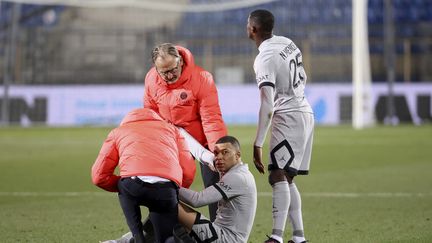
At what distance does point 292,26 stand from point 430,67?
509cm

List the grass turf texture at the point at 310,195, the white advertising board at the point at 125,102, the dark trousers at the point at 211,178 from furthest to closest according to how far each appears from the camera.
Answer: the white advertising board at the point at 125,102
the grass turf texture at the point at 310,195
the dark trousers at the point at 211,178

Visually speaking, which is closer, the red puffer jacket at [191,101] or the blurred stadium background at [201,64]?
the red puffer jacket at [191,101]

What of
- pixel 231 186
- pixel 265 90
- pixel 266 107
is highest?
pixel 265 90

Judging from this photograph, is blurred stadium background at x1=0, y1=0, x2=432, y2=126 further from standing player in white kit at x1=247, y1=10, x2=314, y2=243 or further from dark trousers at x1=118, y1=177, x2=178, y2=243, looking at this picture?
dark trousers at x1=118, y1=177, x2=178, y2=243

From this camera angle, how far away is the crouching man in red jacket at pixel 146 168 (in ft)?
18.4

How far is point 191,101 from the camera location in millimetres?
6434

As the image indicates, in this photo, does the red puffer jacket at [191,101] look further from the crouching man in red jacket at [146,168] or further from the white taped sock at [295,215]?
the white taped sock at [295,215]

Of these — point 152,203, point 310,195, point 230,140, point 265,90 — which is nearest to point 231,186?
point 230,140

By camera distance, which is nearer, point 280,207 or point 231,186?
point 231,186

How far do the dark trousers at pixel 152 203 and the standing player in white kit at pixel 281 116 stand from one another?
924 mm

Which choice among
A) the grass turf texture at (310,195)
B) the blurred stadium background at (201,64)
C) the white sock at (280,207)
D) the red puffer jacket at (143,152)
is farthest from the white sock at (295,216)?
the blurred stadium background at (201,64)

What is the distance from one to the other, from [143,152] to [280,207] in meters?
1.34

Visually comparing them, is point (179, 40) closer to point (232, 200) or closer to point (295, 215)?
point (295, 215)

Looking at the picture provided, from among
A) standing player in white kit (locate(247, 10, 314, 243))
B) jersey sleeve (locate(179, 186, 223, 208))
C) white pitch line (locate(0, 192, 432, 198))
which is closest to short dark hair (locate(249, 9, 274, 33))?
standing player in white kit (locate(247, 10, 314, 243))
